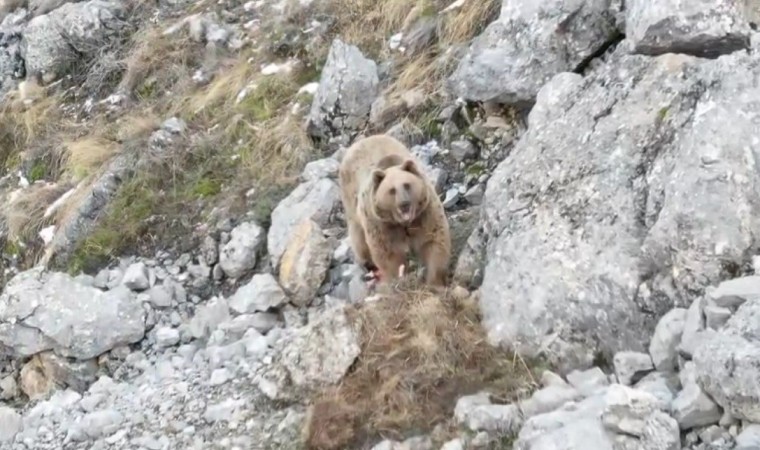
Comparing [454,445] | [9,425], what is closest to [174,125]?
[9,425]

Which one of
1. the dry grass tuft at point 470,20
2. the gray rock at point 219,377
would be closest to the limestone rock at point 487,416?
the gray rock at point 219,377

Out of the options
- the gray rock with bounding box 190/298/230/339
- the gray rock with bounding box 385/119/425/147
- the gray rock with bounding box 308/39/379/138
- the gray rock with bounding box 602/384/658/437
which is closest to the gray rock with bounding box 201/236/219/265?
the gray rock with bounding box 190/298/230/339

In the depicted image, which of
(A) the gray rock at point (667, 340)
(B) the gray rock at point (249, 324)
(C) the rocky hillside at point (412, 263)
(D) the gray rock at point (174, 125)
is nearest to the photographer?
(A) the gray rock at point (667, 340)

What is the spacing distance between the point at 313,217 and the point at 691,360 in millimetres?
4138

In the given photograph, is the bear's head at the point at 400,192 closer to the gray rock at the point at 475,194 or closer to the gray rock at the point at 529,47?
the gray rock at the point at 475,194

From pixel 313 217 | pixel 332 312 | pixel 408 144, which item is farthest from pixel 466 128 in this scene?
pixel 332 312

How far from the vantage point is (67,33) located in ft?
41.0

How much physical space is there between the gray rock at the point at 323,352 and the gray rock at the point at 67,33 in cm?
756

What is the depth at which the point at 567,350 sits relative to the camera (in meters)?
5.50

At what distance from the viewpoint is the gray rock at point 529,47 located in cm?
748

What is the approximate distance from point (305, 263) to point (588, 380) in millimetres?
2936

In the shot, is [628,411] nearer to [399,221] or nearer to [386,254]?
[399,221]

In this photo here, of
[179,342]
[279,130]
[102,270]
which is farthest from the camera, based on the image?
[279,130]

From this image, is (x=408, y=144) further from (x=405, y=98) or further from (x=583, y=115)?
(x=583, y=115)
